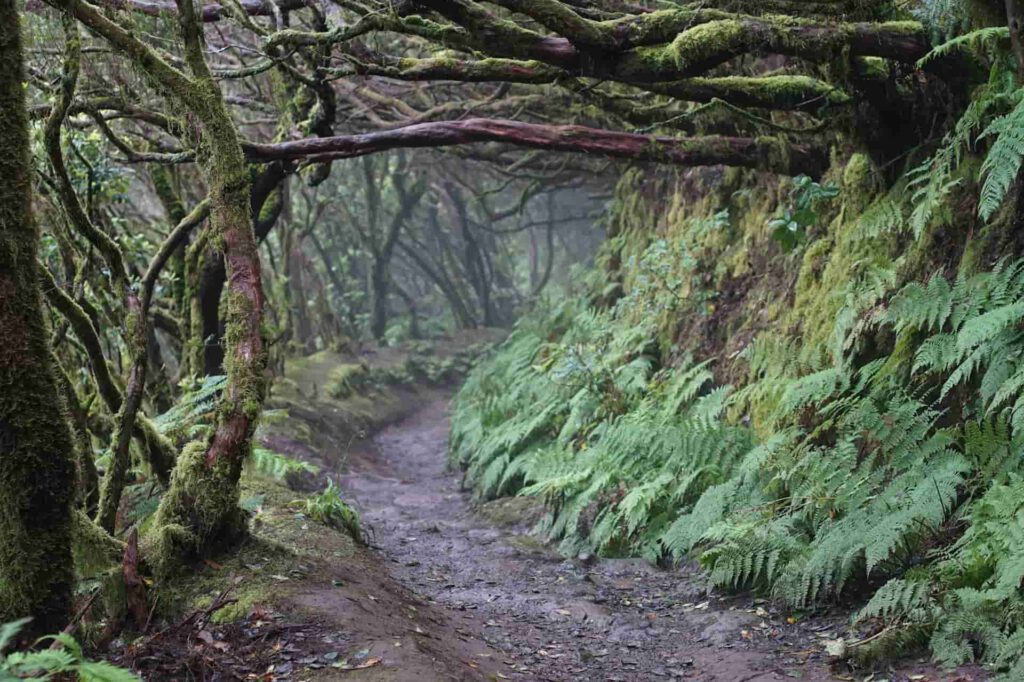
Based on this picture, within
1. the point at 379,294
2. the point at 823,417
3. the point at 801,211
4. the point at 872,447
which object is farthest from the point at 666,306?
the point at 379,294

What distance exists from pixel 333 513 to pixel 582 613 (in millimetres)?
2032

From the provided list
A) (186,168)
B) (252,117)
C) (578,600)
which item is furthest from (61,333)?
(252,117)

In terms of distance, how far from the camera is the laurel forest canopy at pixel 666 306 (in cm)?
405

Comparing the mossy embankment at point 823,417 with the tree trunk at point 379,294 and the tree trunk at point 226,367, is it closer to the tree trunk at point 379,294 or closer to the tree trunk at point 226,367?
the tree trunk at point 226,367

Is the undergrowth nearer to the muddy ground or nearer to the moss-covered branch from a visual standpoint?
the muddy ground

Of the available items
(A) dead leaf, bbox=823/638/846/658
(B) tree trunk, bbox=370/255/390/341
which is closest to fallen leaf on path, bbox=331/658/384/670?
(A) dead leaf, bbox=823/638/846/658

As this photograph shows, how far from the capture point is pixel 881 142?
6656 millimetres

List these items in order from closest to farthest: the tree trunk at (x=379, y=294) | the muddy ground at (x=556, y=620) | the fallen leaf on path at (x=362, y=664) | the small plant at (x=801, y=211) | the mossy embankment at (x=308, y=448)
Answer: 1. the fallen leaf on path at (x=362, y=664)
2. the muddy ground at (x=556, y=620)
3. the mossy embankment at (x=308, y=448)
4. the small plant at (x=801, y=211)
5. the tree trunk at (x=379, y=294)

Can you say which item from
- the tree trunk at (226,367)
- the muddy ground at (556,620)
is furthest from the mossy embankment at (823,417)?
the tree trunk at (226,367)

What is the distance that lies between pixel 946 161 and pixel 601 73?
2292 mm

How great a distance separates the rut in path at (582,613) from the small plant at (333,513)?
397 mm

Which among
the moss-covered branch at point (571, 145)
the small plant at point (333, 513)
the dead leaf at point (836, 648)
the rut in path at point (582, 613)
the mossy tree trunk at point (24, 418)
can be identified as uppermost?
the moss-covered branch at point (571, 145)

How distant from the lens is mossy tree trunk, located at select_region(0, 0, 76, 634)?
3084 mm

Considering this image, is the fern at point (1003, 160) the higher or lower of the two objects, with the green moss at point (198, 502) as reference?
higher
